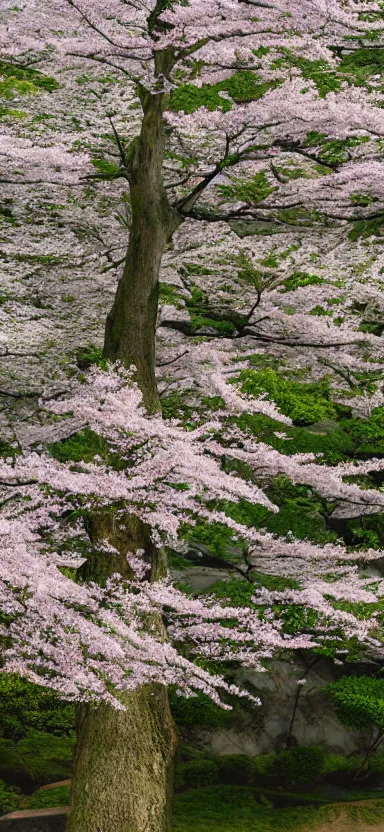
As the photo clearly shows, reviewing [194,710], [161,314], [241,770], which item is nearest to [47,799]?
[194,710]

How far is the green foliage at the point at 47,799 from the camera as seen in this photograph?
8.38 meters

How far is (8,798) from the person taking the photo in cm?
845

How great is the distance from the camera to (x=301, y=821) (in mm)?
9195

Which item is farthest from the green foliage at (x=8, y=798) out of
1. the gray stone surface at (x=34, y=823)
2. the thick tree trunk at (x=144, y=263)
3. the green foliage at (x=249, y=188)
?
the green foliage at (x=249, y=188)

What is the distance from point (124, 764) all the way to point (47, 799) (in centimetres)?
310

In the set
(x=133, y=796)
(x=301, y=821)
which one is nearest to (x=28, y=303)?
(x=133, y=796)

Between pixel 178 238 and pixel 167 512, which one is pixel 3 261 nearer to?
pixel 178 238

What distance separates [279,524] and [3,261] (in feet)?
14.2

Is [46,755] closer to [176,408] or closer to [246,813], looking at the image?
[246,813]

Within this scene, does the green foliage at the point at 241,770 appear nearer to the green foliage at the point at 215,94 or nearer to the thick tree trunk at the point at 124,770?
the thick tree trunk at the point at 124,770

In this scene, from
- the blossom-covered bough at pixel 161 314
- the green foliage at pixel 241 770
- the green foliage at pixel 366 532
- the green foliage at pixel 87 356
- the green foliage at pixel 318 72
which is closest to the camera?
the blossom-covered bough at pixel 161 314

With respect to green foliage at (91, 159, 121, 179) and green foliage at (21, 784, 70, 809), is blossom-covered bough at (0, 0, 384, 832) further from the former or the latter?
green foliage at (21, 784, 70, 809)

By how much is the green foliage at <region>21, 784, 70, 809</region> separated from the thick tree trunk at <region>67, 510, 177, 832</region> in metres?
2.67

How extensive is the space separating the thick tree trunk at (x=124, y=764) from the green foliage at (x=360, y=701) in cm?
371
